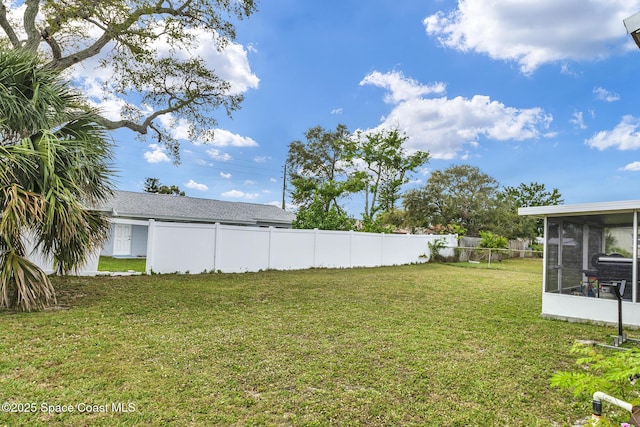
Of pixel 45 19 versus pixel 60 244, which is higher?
pixel 45 19

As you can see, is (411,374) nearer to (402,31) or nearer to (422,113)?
(402,31)

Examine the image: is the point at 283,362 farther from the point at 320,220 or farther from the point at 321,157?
the point at 321,157

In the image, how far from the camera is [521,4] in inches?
291

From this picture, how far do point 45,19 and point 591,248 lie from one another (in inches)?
599

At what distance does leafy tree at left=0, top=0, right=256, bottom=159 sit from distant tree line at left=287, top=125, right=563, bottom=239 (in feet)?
35.8

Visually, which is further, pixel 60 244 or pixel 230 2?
pixel 230 2

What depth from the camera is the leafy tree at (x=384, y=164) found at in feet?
82.4

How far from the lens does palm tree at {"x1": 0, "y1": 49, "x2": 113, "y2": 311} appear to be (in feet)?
17.2

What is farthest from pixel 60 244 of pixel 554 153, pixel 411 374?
pixel 554 153

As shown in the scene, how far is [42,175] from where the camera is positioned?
220 inches

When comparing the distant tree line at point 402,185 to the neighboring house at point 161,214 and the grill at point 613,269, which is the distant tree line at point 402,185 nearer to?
the neighboring house at point 161,214

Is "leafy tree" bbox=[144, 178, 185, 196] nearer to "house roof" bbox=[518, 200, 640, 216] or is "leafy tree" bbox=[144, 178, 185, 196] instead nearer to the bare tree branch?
the bare tree branch

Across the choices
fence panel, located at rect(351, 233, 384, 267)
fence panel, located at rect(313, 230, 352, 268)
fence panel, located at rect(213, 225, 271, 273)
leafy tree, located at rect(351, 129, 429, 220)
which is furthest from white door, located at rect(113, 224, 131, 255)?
leafy tree, located at rect(351, 129, 429, 220)

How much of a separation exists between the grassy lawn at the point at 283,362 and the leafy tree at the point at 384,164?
18655 mm
